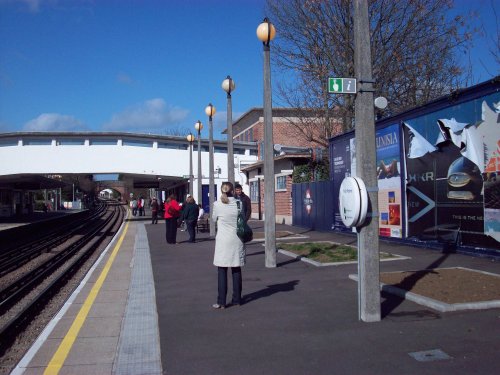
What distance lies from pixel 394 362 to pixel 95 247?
719 inches

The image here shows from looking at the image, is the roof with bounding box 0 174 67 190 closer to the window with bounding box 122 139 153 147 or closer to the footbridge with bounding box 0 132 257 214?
the footbridge with bounding box 0 132 257 214

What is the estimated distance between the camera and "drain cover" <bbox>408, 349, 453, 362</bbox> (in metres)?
4.75

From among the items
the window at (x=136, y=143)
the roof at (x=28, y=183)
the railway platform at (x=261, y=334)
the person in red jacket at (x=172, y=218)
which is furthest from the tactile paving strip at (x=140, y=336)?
the roof at (x=28, y=183)

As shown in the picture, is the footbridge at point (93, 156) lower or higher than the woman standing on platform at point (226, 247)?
higher

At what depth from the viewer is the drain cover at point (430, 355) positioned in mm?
4750

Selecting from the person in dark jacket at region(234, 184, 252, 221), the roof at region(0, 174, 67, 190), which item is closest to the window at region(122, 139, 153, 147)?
the roof at region(0, 174, 67, 190)

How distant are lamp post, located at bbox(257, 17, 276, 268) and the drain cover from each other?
240 inches

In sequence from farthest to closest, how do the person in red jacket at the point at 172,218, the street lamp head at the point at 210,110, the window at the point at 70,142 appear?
1. the window at the point at 70,142
2. the street lamp head at the point at 210,110
3. the person in red jacket at the point at 172,218

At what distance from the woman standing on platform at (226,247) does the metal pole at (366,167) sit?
1.79 metres

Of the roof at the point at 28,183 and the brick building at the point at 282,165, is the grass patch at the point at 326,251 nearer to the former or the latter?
the brick building at the point at 282,165

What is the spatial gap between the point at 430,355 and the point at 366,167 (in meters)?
2.19

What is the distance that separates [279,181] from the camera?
27.3 m

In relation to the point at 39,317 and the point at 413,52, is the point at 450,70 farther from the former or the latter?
the point at 39,317

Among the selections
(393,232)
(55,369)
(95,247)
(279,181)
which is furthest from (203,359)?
(279,181)
